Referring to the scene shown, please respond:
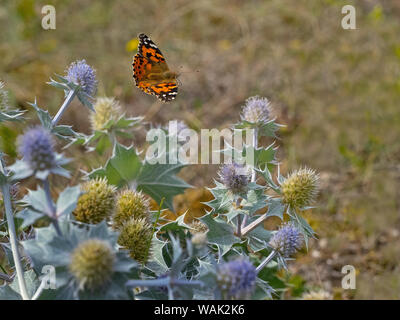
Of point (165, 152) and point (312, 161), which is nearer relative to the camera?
point (165, 152)

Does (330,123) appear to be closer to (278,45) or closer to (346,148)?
(346,148)

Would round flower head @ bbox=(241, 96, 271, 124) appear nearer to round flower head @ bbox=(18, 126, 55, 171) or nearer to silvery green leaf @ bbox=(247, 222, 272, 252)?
silvery green leaf @ bbox=(247, 222, 272, 252)

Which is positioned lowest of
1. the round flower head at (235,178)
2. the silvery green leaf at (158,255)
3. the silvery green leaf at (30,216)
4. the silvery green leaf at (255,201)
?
the silvery green leaf at (158,255)

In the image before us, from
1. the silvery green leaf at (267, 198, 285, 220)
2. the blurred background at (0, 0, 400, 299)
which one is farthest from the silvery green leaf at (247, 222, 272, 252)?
the blurred background at (0, 0, 400, 299)

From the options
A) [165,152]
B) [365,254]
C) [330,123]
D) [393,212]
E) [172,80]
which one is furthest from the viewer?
[330,123]

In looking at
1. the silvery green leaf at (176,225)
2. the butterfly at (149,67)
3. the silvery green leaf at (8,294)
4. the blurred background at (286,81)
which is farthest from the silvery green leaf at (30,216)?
the blurred background at (286,81)

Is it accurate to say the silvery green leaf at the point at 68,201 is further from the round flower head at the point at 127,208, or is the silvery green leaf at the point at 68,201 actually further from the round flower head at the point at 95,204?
the round flower head at the point at 127,208

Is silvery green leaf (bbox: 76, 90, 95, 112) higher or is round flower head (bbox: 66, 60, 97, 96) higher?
round flower head (bbox: 66, 60, 97, 96)
